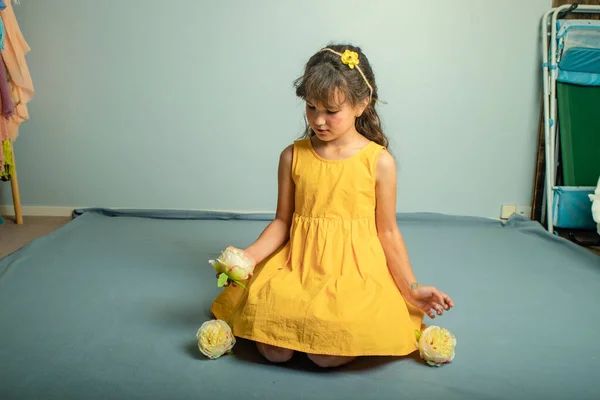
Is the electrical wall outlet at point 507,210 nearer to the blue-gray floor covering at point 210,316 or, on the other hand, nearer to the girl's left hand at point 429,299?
the blue-gray floor covering at point 210,316

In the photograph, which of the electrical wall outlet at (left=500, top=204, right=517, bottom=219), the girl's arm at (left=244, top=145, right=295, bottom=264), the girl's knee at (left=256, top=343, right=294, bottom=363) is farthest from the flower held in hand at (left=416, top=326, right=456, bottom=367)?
the electrical wall outlet at (left=500, top=204, right=517, bottom=219)

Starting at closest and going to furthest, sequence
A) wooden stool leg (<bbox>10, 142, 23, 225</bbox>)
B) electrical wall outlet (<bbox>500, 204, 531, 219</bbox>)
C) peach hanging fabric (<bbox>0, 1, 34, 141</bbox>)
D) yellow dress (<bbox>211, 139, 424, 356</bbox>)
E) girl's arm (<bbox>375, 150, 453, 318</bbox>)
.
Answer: yellow dress (<bbox>211, 139, 424, 356</bbox>)
girl's arm (<bbox>375, 150, 453, 318</bbox>)
peach hanging fabric (<bbox>0, 1, 34, 141</bbox>)
wooden stool leg (<bbox>10, 142, 23, 225</bbox>)
electrical wall outlet (<bbox>500, 204, 531, 219</bbox>)

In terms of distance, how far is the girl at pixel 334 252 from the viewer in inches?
55.6

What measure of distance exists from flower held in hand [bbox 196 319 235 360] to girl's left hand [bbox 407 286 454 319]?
479 millimetres

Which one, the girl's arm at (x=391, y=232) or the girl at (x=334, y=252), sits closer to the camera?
the girl at (x=334, y=252)

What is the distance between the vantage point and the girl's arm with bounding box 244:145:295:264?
165cm

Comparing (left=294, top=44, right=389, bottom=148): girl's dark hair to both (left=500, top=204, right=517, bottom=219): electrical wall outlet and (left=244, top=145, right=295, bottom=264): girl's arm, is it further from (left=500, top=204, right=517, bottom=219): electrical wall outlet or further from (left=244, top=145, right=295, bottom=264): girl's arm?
(left=500, top=204, right=517, bottom=219): electrical wall outlet

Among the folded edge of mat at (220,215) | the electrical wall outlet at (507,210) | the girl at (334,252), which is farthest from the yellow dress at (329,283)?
the electrical wall outlet at (507,210)

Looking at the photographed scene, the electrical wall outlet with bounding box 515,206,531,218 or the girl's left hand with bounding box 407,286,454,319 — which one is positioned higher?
the girl's left hand with bounding box 407,286,454,319

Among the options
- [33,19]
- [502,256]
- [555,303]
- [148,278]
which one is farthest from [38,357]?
[33,19]

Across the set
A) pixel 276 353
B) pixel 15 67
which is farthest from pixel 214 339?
pixel 15 67

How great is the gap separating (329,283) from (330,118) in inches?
16.2

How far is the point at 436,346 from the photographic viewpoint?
4.79 ft

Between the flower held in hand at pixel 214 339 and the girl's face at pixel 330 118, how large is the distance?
0.55 metres
